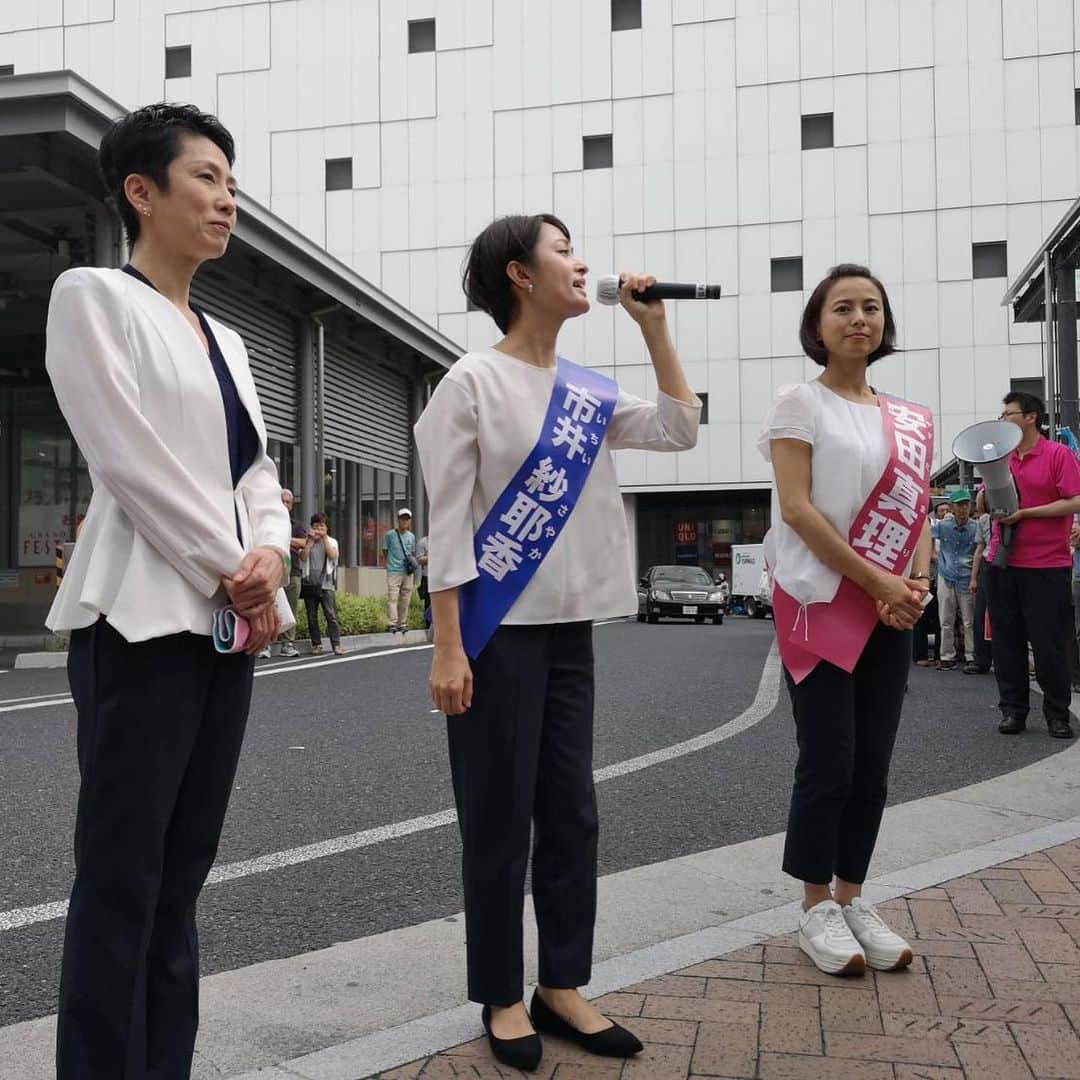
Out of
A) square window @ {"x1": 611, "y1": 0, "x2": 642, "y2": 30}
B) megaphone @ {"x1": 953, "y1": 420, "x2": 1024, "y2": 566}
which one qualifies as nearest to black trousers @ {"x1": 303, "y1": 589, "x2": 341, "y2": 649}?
megaphone @ {"x1": 953, "y1": 420, "x2": 1024, "y2": 566}

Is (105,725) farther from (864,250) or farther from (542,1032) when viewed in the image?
(864,250)

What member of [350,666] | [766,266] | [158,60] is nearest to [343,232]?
[158,60]

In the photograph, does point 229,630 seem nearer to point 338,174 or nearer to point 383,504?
point 383,504

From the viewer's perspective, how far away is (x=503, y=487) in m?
2.75

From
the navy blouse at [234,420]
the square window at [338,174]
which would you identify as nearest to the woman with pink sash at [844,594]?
the navy blouse at [234,420]

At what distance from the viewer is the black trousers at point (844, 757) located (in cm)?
326

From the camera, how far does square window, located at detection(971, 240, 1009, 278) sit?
34.3 m

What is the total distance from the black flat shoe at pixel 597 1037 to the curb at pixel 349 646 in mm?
10055

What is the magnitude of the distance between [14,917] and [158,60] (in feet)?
132

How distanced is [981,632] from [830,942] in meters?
9.44

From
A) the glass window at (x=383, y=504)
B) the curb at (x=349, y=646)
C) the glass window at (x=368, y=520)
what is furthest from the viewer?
the glass window at (x=383, y=504)

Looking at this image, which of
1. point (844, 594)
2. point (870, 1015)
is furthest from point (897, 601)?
point (870, 1015)

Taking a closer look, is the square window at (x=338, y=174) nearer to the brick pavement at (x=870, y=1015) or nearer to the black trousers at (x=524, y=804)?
the brick pavement at (x=870, y=1015)

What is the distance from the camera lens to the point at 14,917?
376 cm
